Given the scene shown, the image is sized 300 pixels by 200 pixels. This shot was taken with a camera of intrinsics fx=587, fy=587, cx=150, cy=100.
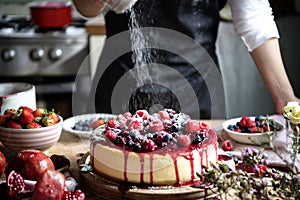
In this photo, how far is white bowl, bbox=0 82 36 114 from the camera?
1.86m

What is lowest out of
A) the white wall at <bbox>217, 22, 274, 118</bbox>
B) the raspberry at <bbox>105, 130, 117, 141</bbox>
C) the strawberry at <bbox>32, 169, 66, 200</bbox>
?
the white wall at <bbox>217, 22, 274, 118</bbox>

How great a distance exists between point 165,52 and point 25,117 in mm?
797

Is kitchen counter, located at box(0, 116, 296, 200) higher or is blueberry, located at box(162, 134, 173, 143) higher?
blueberry, located at box(162, 134, 173, 143)

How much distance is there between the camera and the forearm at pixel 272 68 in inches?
87.7

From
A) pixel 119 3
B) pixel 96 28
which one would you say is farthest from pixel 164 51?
pixel 96 28

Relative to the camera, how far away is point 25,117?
1751 mm

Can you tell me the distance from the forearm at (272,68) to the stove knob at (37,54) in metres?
1.46

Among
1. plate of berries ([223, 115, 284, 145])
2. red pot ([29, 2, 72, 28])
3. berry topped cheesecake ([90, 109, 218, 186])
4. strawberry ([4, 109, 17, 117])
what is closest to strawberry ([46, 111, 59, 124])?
strawberry ([4, 109, 17, 117])

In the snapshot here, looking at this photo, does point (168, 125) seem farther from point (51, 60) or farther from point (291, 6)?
point (291, 6)

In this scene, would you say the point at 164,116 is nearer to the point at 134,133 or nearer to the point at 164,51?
the point at 134,133

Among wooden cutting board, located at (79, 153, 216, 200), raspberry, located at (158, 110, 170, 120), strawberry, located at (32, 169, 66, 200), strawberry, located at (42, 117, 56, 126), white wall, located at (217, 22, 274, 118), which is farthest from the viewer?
white wall, located at (217, 22, 274, 118)

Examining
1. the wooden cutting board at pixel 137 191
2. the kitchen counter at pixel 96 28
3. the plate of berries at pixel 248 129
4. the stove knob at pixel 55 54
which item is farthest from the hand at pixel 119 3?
the stove knob at pixel 55 54

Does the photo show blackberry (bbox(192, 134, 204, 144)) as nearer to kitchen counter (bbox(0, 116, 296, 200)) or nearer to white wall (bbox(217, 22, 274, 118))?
kitchen counter (bbox(0, 116, 296, 200))

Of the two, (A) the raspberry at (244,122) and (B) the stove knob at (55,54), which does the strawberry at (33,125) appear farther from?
(B) the stove knob at (55,54)
